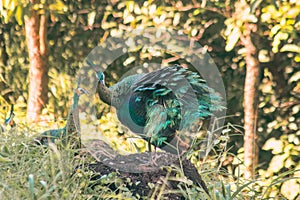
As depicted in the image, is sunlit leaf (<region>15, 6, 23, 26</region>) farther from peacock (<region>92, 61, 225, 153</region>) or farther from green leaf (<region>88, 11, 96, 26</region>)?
peacock (<region>92, 61, 225, 153</region>)

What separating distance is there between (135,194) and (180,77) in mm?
644

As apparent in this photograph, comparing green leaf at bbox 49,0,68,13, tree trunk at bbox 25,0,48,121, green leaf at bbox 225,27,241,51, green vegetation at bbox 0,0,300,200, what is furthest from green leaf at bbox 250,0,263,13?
tree trunk at bbox 25,0,48,121

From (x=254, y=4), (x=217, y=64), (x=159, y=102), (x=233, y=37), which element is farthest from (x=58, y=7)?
(x=159, y=102)

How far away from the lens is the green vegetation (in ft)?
15.9

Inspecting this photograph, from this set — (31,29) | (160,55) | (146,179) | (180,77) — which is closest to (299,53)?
(160,55)

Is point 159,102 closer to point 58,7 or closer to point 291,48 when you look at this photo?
point 291,48

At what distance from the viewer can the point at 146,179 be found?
3.20 metres

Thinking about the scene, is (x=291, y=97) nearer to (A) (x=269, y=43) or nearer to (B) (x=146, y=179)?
(A) (x=269, y=43)

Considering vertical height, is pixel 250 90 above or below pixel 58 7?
below

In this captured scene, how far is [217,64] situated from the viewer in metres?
5.93

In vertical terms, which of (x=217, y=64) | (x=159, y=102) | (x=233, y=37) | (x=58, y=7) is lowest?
(x=159, y=102)

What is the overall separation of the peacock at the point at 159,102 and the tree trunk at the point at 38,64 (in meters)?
3.44

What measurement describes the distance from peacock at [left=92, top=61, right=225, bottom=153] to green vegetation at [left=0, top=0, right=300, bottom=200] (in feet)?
1.25

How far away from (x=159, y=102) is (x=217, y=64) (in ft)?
9.13
